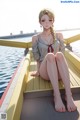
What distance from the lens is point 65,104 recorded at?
324cm

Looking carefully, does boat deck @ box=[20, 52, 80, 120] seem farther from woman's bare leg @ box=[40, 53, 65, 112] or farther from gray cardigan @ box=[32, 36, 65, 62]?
gray cardigan @ box=[32, 36, 65, 62]

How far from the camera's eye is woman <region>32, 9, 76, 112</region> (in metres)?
3.21

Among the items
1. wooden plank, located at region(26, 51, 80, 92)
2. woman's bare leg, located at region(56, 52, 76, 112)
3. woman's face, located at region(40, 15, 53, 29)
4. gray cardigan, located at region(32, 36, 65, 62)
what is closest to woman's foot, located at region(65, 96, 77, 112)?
woman's bare leg, located at region(56, 52, 76, 112)

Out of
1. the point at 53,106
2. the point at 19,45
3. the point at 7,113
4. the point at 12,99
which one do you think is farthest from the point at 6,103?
the point at 19,45

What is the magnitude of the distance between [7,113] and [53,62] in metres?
1.07

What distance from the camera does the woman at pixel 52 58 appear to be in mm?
3207

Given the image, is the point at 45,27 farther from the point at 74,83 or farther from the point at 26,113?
the point at 26,113

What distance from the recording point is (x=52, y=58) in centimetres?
332

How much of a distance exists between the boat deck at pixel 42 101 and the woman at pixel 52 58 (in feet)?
0.38

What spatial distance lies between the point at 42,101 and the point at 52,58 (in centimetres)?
65

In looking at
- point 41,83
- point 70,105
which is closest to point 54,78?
point 70,105

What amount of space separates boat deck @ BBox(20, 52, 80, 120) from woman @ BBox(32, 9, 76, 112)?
0.38 feet

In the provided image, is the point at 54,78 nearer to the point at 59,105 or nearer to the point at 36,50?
the point at 59,105

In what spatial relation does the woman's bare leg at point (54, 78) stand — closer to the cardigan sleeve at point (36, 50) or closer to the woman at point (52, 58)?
the woman at point (52, 58)
